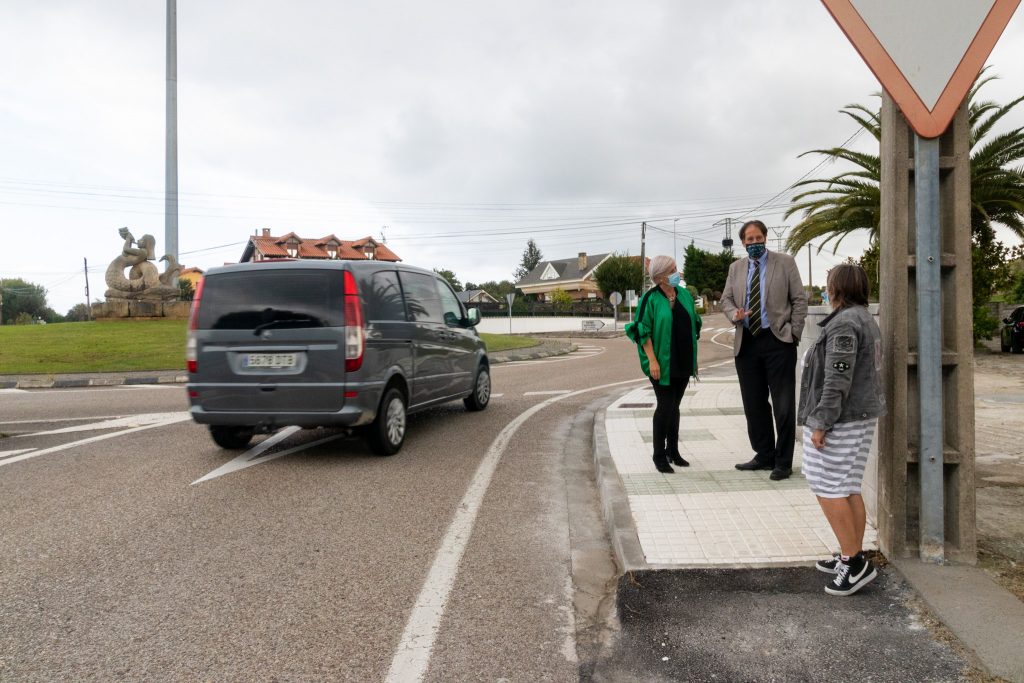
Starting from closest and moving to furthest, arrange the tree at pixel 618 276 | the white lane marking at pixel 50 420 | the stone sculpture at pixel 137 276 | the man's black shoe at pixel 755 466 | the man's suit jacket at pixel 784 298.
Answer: the man's suit jacket at pixel 784 298, the man's black shoe at pixel 755 466, the white lane marking at pixel 50 420, the stone sculpture at pixel 137 276, the tree at pixel 618 276

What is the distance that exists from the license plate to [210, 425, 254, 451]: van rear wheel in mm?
919

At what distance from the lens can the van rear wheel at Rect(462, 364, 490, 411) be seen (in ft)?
32.7

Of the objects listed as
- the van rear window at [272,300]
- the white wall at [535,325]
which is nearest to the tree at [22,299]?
the white wall at [535,325]

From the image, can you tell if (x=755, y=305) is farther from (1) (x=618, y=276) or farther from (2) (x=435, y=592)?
(1) (x=618, y=276)

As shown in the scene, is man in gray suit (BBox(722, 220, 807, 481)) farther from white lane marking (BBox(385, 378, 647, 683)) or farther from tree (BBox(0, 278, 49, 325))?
tree (BBox(0, 278, 49, 325))

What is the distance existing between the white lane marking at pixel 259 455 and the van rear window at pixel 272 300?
123 cm

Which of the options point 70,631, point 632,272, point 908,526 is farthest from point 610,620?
point 632,272

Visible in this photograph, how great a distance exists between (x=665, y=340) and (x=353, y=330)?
105 inches

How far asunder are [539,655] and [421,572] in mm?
1129

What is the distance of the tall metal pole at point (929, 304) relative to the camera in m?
3.56

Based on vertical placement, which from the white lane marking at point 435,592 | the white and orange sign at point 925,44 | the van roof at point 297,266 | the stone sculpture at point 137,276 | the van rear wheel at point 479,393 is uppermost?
the stone sculpture at point 137,276

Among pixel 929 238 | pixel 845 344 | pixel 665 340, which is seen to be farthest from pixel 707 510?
pixel 929 238

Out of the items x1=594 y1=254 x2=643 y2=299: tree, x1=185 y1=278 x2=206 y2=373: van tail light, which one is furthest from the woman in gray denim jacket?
x1=594 y1=254 x2=643 y2=299: tree

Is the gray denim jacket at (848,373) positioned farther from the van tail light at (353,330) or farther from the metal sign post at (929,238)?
the van tail light at (353,330)
